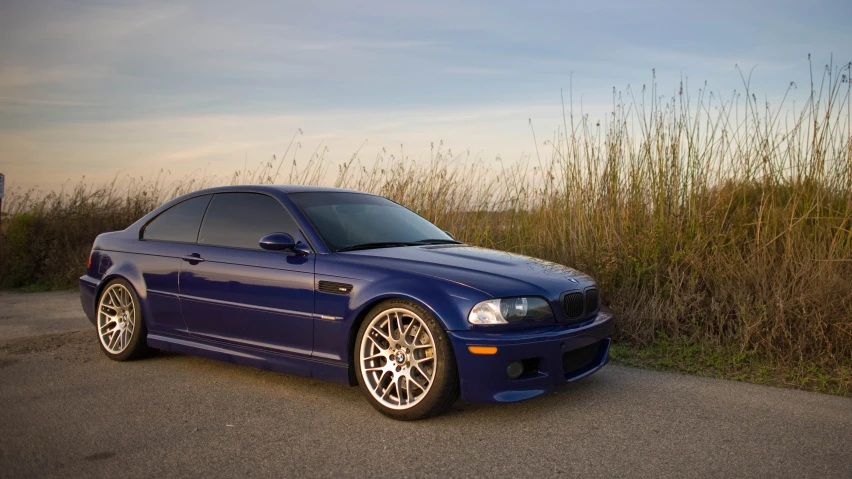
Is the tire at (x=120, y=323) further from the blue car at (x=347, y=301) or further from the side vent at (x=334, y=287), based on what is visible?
the side vent at (x=334, y=287)

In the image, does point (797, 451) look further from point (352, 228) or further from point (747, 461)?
point (352, 228)

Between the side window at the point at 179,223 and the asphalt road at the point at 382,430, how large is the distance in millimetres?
1079

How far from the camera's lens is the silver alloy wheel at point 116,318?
5883mm

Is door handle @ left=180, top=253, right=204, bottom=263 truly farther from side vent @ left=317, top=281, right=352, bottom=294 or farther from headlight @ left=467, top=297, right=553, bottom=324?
headlight @ left=467, top=297, right=553, bottom=324

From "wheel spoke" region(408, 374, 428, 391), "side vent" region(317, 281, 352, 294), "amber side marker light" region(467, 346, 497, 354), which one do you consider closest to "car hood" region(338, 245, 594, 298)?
"side vent" region(317, 281, 352, 294)

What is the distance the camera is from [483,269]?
4504mm

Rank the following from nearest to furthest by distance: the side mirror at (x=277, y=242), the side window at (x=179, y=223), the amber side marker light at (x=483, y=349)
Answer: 1. the amber side marker light at (x=483, y=349)
2. the side mirror at (x=277, y=242)
3. the side window at (x=179, y=223)

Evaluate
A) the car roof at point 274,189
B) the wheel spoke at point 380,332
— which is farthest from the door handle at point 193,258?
the wheel spoke at point 380,332

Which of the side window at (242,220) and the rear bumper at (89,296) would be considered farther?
the rear bumper at (89,296)

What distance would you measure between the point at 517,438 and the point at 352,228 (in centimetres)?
202

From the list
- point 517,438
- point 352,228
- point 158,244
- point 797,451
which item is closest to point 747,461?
point 797,451

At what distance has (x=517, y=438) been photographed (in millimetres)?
3943

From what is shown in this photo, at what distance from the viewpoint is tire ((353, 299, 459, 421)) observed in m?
4.12

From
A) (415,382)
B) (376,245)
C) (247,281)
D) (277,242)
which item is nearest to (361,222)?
(376,245)
